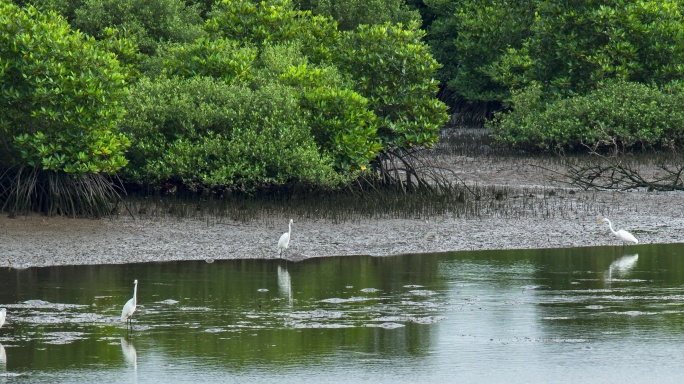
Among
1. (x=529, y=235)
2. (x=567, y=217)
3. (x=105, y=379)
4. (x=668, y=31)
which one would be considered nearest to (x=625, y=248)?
(x=529, y=235)

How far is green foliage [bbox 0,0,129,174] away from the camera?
56.4 feet

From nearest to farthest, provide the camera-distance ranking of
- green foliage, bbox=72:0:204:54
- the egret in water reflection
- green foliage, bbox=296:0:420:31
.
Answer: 1. the egret in water reflection
2. green foliage, bbox=72:0:204:54
3. green foliage, bbox=296:0:420:31

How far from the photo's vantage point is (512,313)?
1163cm

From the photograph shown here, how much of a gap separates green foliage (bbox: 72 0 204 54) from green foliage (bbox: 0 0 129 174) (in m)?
5.57

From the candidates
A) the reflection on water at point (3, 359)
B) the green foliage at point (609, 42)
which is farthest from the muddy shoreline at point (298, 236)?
the green foliage at point (609, 42)

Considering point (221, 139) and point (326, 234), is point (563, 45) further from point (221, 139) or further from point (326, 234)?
point (326, 234)

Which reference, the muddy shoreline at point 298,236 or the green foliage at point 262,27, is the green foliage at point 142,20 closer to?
the green foliage at point 262,27

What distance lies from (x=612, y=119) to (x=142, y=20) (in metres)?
10.0

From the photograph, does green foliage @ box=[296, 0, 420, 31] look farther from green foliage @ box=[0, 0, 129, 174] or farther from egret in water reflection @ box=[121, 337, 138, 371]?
egret in water reflection @ box=[121, 337, 138, 371]

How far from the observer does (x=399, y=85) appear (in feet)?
69.2

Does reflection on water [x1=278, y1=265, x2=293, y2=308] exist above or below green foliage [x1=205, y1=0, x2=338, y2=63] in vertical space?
below

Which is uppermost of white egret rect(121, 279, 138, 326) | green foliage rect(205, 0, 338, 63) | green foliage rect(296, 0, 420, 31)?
green foliage rect(296, 0, 420, 31)

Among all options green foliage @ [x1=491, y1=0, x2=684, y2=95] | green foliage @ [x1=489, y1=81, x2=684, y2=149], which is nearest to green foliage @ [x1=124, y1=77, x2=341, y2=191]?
green foliage @ [x1=489, y1=81, x2=684, y2=149]

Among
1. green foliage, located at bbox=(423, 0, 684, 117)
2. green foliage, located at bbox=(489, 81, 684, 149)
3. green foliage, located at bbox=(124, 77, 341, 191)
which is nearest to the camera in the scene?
green foliage, located at bbox=(124, 77, 341, 191)
